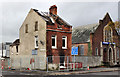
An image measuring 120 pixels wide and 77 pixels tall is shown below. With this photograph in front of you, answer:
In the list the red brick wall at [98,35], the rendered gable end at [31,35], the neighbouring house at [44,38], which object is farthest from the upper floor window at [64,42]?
the red brick wall at [98,35]

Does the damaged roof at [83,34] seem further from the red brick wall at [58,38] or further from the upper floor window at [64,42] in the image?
the upper floor window at [64,42]

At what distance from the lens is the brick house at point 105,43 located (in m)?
35.4

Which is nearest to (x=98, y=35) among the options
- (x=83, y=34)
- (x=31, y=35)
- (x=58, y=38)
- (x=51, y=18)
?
(x=83, y=34)

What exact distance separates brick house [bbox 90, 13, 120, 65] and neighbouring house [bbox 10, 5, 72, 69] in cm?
756

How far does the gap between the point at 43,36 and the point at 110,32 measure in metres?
17.7

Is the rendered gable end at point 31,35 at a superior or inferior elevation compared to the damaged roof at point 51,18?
inferior

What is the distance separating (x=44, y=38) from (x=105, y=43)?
15.3 meters

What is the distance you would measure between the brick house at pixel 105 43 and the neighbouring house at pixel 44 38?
24.8ft

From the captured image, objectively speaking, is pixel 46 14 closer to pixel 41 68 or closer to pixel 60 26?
pixel 60 26

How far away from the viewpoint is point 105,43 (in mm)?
37219

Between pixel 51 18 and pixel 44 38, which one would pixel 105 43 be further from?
pixel 44 38

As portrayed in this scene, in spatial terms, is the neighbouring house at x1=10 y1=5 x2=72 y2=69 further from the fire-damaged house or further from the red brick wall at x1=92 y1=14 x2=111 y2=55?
the red brick wall at x1=92 y1=14 x2=111 y2=55

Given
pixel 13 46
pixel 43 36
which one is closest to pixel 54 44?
pixel 43 36

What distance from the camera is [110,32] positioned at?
3919 centimetres
